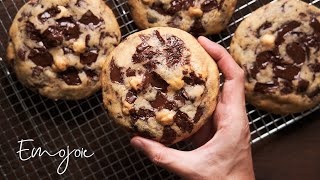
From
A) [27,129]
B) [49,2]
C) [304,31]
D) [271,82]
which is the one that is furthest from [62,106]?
[304,31]

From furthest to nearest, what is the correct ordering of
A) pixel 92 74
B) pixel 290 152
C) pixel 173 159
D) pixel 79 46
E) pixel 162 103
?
pixel 290 152
pixel 92 74
pixel 79 46
pixel 162 103
pixel 173 159

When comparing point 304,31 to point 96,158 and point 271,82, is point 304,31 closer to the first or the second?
point 271,82

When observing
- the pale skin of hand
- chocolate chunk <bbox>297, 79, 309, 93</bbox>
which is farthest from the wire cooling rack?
the pale skin of hand

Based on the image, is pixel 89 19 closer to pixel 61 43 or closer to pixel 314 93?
pixel 61 43

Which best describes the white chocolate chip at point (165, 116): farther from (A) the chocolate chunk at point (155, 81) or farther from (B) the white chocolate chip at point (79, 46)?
(B) the white chocolate chip at point (79, 46)

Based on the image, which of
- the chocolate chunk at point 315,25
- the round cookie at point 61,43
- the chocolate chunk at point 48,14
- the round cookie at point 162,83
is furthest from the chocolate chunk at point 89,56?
the chocolate chunk at point 315,25

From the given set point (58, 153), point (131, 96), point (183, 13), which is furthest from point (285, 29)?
point (58, 153)

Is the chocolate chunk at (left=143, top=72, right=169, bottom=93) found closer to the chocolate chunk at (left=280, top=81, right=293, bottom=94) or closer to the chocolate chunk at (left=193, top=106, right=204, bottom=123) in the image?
the chocolate chunk at (left=193, top=106, right=204, bottom=123)
